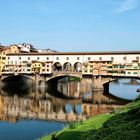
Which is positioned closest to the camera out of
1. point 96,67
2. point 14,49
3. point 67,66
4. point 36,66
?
point 96,67

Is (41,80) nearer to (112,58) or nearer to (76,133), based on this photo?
(112,58)

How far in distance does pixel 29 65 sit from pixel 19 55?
6216 millimetres

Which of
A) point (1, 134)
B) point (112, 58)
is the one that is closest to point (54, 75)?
point (112, 58)

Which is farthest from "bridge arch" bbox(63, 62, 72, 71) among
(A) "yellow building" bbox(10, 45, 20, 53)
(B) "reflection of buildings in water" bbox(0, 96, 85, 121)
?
(B) "reflection of buildings in water" bbox(0, 96, 85, 121)

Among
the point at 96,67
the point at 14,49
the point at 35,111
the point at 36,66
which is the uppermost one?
the point at 14,49

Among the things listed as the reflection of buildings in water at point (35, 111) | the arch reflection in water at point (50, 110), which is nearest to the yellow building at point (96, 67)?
the arch reflection in water at point (50, 110)

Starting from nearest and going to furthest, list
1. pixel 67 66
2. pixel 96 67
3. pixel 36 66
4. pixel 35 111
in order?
1. pixel 35 111
2. pixel 96 67
3. pixel 36 66
4. pixel 67 66

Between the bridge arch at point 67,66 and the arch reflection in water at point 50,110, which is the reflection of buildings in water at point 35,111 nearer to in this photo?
the arch reflection in water at point 50,110

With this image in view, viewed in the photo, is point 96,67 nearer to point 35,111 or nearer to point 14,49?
point 35,111

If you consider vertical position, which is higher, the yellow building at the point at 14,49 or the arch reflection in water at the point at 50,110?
the yellow building at the point at 14,49

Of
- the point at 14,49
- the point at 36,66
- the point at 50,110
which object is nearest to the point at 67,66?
the point at 36,66

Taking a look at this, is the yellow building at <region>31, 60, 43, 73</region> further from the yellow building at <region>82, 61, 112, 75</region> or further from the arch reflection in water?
the arch reflection in water

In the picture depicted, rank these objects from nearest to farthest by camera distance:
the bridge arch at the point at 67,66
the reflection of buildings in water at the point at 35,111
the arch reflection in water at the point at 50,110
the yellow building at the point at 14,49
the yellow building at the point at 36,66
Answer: the reflection of buildings in water at the point at 35,111 < the arch reflection in water at the point at 50,110 < the yellow building at the point at 36,66 < the bridge arch at the point at 67,66 < the yellow building at the point at 14,49

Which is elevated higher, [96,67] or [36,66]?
[36,66]
